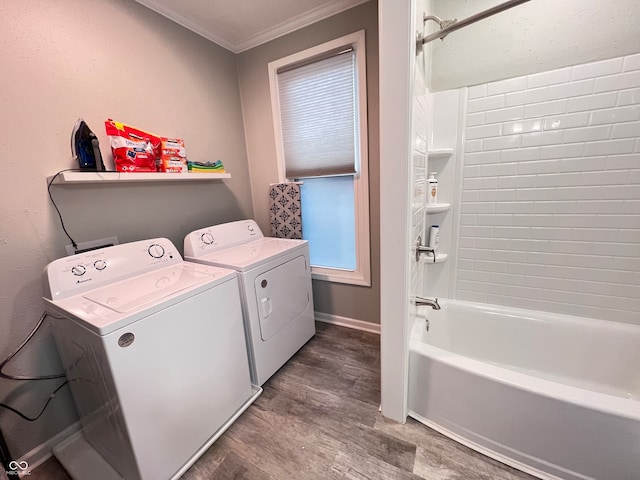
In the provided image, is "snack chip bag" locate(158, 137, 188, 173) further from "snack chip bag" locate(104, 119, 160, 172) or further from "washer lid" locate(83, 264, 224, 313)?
"washer lid" locate(83, 264, 224, 313)

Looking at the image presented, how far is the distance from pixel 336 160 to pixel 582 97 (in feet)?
4.70

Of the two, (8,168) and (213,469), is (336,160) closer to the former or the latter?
(8,168)

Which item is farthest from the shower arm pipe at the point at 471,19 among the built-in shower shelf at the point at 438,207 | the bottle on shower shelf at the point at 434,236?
the bottle on shower shelf at the point at 434,236

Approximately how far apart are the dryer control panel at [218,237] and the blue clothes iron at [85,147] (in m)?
0.62

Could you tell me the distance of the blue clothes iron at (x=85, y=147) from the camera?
4.24ft

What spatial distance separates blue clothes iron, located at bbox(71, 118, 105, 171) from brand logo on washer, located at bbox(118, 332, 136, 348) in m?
0.93

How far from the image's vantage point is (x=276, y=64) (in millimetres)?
2062

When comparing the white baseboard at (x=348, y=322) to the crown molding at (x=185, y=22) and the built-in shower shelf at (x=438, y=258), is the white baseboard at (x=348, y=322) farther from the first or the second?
the crown molding at (x=185, y=22)

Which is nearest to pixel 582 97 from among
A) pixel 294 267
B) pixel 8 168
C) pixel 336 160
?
pixel 336 160

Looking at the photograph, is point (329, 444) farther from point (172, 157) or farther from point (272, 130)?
point (272, 130)

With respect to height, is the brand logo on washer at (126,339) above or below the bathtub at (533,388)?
above

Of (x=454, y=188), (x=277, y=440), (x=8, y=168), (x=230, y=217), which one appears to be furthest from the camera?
(x=230, y=217)

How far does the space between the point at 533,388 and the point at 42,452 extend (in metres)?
2.37

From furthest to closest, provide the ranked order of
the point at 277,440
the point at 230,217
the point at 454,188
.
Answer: the point at 230,217, the point at 454,188, the point at 277,440
